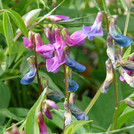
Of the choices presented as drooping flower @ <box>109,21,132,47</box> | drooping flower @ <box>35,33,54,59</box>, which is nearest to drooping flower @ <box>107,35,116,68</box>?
drooping flower @ <box>109,21,132,47</box>

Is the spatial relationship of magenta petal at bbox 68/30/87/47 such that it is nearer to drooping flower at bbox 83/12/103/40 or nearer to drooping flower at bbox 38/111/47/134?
drooping flower at bbox 83/12/103/40

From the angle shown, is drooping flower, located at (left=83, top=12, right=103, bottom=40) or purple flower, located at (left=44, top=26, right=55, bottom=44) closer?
drooping flower, located at (left=83, top=12, right=103, bottom=40)

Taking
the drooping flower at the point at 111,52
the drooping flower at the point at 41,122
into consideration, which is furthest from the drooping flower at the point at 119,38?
the drooping flower at the point at 41,122

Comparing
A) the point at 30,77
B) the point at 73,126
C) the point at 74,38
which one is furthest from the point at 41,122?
the point at 74,38

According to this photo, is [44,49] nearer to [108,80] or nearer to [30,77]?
[30,77]

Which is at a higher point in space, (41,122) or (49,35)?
(49,35)

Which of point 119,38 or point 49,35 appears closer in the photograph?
point 119,38

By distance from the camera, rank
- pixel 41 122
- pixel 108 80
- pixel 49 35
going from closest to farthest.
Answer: pixel 41 122 < pixel 108 80 < pixel 49 35

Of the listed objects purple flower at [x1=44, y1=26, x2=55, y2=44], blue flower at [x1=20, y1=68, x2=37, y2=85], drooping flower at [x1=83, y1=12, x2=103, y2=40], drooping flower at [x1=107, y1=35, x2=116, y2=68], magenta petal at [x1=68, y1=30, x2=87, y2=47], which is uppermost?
drooping flower at [x1=83, y1=12, x2=103, y2=40]
